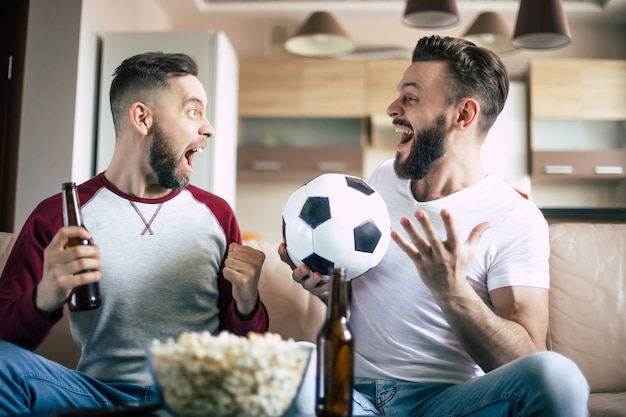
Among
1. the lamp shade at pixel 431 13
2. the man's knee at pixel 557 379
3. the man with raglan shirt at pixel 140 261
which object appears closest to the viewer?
the man's knee at pixel 557 379

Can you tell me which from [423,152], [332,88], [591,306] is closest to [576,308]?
[591,306]

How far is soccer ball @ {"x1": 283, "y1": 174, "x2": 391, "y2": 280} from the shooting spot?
1585mm

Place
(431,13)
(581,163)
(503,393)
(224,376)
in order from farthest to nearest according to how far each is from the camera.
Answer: (581,163) < (431,13) < (503,393) < (224,376)

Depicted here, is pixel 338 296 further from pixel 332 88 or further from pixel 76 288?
pixel 332 88

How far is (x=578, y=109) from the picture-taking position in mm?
5727

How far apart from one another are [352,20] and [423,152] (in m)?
4.47

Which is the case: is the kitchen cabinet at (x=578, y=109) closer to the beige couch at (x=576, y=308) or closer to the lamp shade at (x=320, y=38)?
the lamp shade at (x=320, y=38)

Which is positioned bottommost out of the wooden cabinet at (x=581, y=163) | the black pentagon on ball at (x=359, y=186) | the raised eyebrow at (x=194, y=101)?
the black pentagon on ball at (x=359, y=186)

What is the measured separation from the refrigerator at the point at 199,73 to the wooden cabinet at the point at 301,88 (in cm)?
93

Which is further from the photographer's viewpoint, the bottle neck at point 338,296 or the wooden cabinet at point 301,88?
the wooden cabinet at point 301,88

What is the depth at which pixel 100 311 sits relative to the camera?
1.69 meters

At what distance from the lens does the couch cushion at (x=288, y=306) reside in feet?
6.59

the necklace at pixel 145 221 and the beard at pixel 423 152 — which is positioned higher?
the beard at pixel 423 152

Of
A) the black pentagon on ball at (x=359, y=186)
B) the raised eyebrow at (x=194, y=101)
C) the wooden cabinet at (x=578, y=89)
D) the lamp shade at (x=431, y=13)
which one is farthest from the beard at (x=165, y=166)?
the wooden cabinet at (x=578, y=89)
